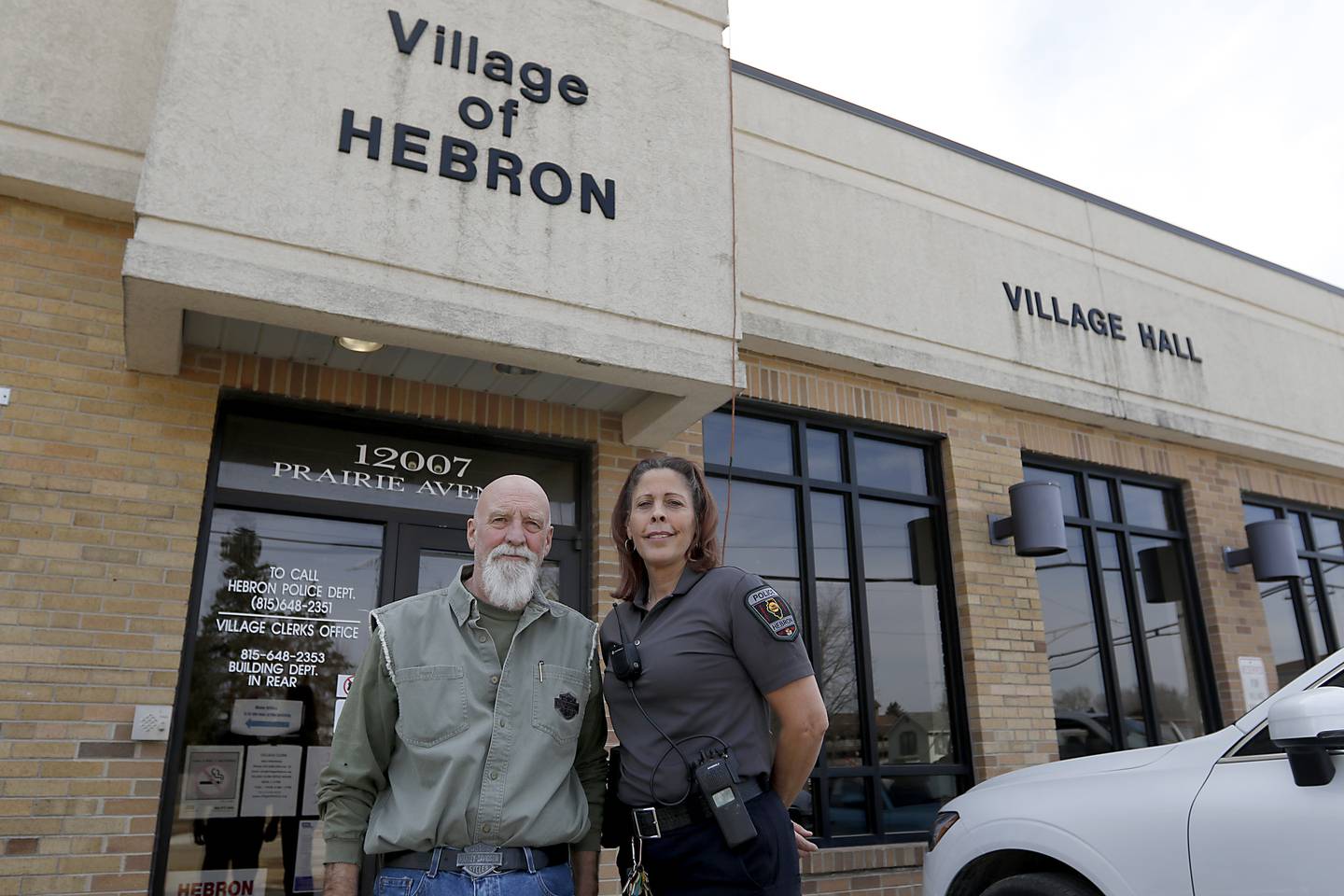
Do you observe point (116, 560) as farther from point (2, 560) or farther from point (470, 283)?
point (470, 283)

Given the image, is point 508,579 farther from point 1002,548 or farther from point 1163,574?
point 1163,574

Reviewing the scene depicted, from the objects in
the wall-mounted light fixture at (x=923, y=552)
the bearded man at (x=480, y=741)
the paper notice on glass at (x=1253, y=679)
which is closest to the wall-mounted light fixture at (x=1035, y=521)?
the wall-mounted light fixture at (x=923, y=552)

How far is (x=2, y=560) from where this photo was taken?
13.5 ft

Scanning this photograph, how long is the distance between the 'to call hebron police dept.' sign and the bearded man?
238 cm

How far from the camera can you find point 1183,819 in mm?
3330

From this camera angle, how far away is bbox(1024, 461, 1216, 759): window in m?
7.21

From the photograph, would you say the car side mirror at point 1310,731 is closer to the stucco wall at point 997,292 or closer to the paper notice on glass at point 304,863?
the stucco wall at point 997,292

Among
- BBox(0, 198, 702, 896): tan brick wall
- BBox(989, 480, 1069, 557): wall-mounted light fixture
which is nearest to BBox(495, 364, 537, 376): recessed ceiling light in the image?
BBox(0, 198, 702, 896): tan brick wall

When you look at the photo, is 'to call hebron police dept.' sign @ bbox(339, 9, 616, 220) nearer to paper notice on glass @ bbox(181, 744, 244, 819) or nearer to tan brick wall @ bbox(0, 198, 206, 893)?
tan brick wall @ bbox(0, 198, 206, 893)

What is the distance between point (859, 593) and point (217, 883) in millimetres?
4022

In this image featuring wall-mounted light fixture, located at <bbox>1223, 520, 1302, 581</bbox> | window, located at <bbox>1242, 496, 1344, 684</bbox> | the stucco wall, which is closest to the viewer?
the stucco wall

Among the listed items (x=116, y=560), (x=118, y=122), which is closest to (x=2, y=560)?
(x=116, y=560)

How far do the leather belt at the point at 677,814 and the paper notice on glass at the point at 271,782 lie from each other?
278 centimetres

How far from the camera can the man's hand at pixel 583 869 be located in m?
2.56
